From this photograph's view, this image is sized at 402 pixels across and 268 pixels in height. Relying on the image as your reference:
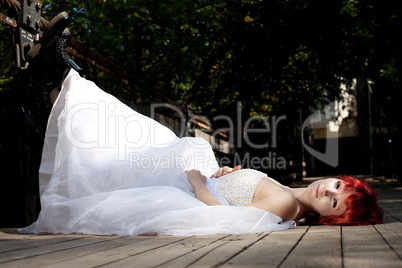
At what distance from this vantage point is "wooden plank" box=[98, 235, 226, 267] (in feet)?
5.23

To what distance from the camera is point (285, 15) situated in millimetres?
9766

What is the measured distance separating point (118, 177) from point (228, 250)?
50.2 inches

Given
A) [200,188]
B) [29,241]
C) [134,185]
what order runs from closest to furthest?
[29,241] < [134,185] < [200,188]

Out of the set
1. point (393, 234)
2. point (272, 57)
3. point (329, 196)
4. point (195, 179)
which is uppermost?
point (272, 57)

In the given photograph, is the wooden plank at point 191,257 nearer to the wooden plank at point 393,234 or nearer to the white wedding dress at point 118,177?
the white wedding dress at point 118,177

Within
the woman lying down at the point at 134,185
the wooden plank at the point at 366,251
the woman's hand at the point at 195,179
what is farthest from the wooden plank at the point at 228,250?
the woman's hand at the point at 195,179

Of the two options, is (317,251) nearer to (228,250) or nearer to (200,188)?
(228,250)

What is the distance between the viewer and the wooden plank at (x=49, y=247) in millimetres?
1723

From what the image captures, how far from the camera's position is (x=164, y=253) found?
183 centimetres

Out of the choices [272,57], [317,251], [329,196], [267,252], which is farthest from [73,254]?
[272,57]

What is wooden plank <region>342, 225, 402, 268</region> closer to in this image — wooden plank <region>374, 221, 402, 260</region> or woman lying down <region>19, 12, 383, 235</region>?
wooden plank <region>374, 221, 402, 260</region>

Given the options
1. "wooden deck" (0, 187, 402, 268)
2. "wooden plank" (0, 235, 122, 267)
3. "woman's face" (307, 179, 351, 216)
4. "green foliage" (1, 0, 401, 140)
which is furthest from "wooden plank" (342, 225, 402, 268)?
"green foliage" (1, 0, 401, 140)

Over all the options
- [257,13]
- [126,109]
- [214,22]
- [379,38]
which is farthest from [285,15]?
[126,109]

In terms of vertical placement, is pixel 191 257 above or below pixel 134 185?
→ below
